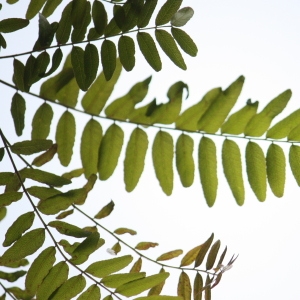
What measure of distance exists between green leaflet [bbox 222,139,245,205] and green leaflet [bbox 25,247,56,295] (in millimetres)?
801

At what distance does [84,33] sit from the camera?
202cm

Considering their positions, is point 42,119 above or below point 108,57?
below

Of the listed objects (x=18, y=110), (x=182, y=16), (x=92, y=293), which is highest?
(x=182, y=16)

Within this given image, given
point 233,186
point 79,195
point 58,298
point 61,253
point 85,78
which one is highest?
point 85,78

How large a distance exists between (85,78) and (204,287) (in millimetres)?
905

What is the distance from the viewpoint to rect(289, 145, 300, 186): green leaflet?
2.13 m

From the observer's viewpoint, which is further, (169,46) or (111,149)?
(111,149)

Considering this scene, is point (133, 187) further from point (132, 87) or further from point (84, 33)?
point (84, 33)

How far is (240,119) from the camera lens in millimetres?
2268

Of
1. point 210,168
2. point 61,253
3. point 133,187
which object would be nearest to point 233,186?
point 210,168

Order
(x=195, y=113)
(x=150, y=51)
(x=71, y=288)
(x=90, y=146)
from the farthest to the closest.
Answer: (x=90, y=146) < (x=195, y=113) < (x=150, y=51) < (x=71, y=288)

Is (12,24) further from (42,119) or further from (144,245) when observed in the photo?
(144,245)

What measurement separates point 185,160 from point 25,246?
0.78 metres

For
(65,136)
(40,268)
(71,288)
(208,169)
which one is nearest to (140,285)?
(71,288)
